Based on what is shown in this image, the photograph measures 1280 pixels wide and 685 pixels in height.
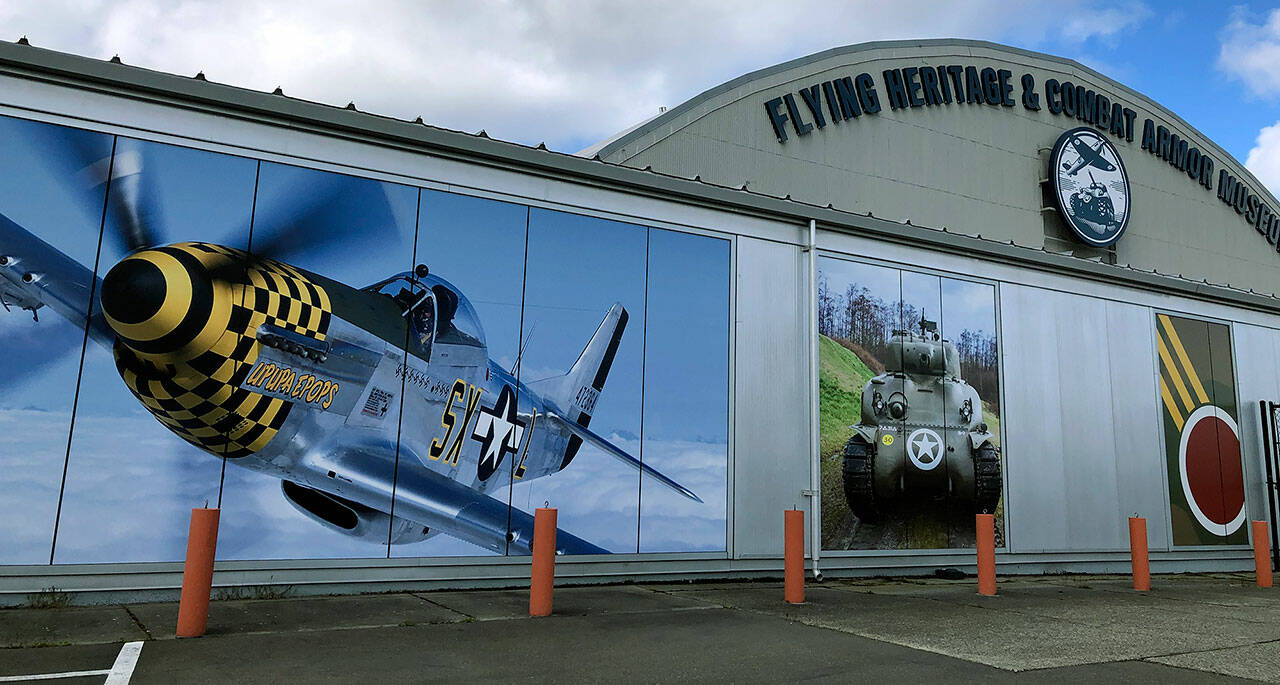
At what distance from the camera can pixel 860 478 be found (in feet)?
40.2

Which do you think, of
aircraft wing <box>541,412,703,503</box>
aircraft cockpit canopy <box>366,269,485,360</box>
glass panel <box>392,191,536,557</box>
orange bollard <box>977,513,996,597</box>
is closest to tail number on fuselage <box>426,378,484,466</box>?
glass panel <box>392,191,536,557</box>

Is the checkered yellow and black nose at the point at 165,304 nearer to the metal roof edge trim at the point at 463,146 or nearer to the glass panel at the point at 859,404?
the metal roof edge trim at the point at 463,146

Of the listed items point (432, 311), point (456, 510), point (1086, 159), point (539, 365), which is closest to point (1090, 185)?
point (1086, 159)

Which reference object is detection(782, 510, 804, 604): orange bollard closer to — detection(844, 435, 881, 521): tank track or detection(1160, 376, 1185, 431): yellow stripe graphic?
detection(844, 435, 881, 521): tank track

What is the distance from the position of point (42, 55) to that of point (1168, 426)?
16572 mm

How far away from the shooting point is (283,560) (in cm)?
874

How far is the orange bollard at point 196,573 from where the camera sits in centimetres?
650

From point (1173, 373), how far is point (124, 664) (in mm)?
15980

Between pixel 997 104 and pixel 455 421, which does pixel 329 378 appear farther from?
pixel 997 104

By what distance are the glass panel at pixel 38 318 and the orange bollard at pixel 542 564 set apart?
13.0 ft

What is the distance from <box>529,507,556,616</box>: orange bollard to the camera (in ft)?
26.3

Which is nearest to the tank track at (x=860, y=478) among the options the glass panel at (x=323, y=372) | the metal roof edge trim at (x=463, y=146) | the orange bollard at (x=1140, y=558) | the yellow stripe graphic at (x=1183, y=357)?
the metal roof edge trim at (x=463, y=146)

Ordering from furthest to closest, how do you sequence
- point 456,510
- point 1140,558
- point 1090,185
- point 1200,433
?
point 1090,185 < point 1200,433 < point 1140,558 < point 456,510

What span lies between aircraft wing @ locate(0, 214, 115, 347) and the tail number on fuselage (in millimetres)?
3227
